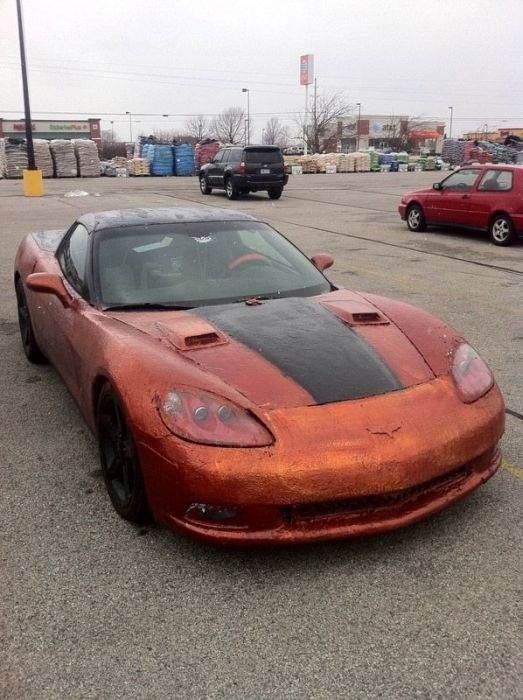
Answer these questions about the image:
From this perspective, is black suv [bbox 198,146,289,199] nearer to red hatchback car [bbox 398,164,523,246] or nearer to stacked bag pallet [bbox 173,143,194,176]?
red hatchback car [bbox 398,164,523,246]

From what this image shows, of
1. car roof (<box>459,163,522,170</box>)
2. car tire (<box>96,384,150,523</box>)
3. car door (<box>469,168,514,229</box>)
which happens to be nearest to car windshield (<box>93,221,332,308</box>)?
car tire (<box>96,384,150,523</box>)

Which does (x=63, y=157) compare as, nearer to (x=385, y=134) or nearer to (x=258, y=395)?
(x=258, y=395)

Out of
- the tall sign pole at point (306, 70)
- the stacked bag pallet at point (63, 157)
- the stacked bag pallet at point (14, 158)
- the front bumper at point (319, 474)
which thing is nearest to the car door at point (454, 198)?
the front bumper at point (319, 474)

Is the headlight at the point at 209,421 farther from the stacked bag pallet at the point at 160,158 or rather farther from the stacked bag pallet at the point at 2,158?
the stacked bag pallet at the point at 160,158

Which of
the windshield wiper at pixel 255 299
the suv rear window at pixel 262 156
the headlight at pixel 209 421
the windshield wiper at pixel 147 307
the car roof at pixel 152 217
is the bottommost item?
the headlight at pixel 209 421

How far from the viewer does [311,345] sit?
3.00 meters

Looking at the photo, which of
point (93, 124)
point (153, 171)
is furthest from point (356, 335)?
point (93, 124)

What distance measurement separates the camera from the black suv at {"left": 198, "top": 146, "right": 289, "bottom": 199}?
21.3 metres

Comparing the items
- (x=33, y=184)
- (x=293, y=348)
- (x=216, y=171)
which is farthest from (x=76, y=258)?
(x=33, y=184)

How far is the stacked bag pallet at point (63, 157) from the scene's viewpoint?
35062mm

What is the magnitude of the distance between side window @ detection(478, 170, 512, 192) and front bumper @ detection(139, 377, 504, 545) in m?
10.3

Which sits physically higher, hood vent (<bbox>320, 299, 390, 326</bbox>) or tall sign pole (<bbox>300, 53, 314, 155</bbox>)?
tall sign pole (<bbox>300, 53, 314, 155</bbox>)

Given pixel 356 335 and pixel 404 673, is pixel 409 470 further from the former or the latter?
pixel 356 335

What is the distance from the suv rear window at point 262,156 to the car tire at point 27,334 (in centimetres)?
1710
